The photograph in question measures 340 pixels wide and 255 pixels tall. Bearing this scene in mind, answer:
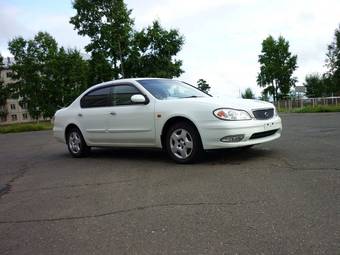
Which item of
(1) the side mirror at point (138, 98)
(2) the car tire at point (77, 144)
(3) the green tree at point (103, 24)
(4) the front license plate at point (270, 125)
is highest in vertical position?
(3) the green tree at point (103, 24)

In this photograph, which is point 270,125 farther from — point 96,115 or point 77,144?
point 77,144

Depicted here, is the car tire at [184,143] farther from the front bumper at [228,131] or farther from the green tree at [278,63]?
the green tree at [278,63]

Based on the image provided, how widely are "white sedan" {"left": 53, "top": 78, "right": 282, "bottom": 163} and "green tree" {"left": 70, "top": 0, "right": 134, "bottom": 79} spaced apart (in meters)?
32.5

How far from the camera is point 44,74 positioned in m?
64.4

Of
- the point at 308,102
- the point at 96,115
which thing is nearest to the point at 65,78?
the point at 308,102

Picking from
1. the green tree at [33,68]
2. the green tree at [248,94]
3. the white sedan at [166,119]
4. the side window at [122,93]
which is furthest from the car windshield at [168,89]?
the green tree at [248,94]

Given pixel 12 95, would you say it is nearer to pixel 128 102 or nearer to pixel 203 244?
pixel 128 102

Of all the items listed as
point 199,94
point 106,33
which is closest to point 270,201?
point 199,94

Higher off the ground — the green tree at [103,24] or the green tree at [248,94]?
the green tree at [103,24]

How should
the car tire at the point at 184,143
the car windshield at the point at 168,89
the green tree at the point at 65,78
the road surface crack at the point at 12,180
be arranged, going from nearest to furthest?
1. the road surface crack at the point at 12,180
2. the car tire at the point at 184,143
3. the car windshield at the point at 168,89
4. the green tree at the point at 65,78

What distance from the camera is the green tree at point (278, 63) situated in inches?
2154

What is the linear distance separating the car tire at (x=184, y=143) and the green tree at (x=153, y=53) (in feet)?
117

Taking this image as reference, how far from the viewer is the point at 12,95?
68062 millimetres

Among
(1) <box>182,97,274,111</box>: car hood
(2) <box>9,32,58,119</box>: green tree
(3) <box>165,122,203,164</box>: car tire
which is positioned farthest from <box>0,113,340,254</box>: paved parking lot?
(2) <box>9,32,58,119</box>: green tree
